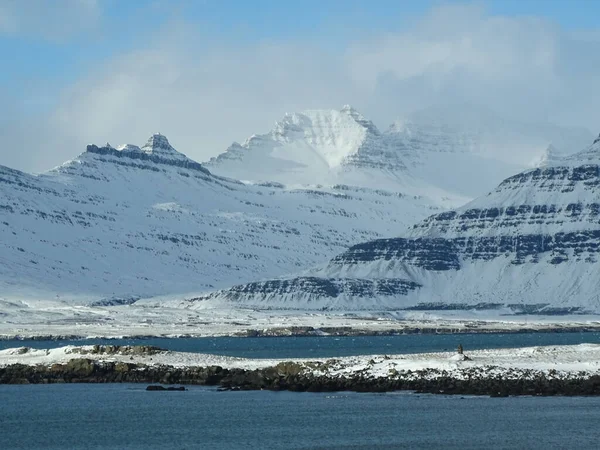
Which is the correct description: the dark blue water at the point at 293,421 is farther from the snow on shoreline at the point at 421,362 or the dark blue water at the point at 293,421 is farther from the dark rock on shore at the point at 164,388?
the snow on shoreline at the point at 421,362

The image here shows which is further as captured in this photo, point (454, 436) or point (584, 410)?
point (584, 410)

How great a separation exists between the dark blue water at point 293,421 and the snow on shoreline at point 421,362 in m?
4.88

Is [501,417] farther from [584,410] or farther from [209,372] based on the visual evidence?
[209,372]

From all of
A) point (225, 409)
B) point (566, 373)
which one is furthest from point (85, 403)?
point (566, 373)

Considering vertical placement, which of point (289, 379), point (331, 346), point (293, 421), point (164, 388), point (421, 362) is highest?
point (331, 346)

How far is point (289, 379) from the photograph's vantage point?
89.9 metres

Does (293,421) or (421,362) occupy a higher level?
(421,362)

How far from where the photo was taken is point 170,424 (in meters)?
73.7

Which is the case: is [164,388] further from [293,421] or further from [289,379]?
[293,421]

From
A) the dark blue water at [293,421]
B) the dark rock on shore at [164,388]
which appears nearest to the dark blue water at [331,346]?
the dark rock on shore at [164,388]

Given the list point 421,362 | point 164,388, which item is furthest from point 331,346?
point 421,362

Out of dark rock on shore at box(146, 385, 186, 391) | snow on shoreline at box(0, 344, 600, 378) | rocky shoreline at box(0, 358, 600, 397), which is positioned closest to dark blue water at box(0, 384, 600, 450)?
rocky shoreline at box(0, 358, 600, 397)

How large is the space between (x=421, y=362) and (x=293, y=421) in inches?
650

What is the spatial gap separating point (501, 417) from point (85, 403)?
81.5 ft
